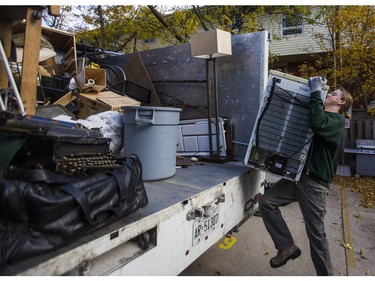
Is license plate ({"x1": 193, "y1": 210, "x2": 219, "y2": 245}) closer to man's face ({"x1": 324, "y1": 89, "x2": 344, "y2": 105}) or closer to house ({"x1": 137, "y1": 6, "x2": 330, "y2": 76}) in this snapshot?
man's face ({"x1": 324, "y1": 89, "x2": 344, "y2": 105})

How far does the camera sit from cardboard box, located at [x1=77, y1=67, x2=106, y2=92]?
11.1 feet

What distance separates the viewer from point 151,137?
2.29 metres

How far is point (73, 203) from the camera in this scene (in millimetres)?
1176

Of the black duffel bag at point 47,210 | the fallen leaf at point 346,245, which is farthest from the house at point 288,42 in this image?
the black duffel bag at point 47,210

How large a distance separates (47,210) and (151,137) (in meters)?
1.27

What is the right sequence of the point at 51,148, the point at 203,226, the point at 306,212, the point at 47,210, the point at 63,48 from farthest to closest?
the point at 63,48 < the point at 306,212 < the point at 203,226 < the point at 51,148 < the point at 47,210

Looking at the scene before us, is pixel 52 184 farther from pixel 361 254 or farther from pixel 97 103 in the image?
pixel 361 254

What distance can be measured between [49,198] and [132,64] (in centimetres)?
330

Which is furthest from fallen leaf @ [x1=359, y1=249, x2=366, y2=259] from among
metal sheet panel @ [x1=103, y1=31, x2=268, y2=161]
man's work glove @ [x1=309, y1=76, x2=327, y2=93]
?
man's work glove @ [x1=309, y1=76, x2=327, y2=93]

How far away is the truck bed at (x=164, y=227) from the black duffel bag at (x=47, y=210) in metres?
0.05

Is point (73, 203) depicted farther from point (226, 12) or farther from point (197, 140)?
point (226, 12)

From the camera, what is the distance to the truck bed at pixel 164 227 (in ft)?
3.77

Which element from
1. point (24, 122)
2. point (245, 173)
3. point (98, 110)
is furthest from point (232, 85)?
point (24, 122)

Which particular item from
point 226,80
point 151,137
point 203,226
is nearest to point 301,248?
point 203,226
